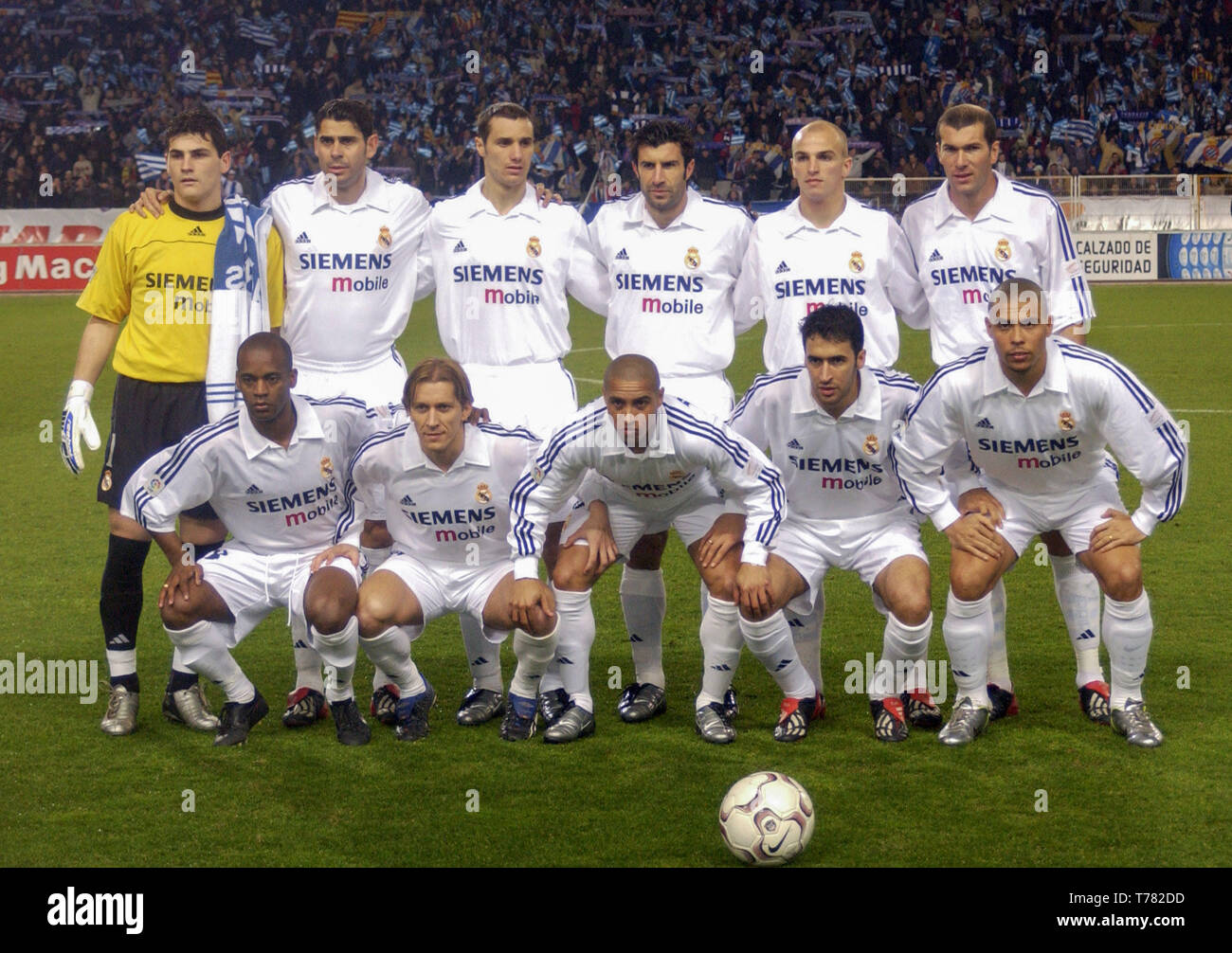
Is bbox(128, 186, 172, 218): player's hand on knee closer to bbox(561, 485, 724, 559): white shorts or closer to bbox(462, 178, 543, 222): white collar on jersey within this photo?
bbox(462, 178, 543, 222): white collar on jersey

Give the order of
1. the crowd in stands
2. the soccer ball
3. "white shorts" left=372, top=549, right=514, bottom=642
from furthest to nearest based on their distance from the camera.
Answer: the crowd in stands < "white shorts" left=372, top=549, right=514, bottom=642 < the soccer ball

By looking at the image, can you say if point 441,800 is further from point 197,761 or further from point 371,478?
point 371,478

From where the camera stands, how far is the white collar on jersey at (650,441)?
17.6ft

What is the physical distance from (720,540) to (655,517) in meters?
0.31

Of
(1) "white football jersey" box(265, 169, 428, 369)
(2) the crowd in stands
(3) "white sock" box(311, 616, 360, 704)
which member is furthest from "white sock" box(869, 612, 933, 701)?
(2) the crowd in stands

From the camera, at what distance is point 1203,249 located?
75.3ft

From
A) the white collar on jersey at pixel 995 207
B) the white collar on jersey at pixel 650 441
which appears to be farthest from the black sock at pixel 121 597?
the white collar on jersey at pixel 995 207

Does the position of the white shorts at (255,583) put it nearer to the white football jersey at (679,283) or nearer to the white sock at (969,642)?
the white football jersey at (679,283)

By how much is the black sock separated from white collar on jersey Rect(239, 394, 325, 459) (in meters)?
0.58

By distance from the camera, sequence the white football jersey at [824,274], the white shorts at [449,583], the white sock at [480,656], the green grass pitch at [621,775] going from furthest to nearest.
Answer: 1. the white football jersey at [824,274]
2. the white sock at [480,656]
3. the white shorts at [449,583]
4. the green grass pitch at [621,775]

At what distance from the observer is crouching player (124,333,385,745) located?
17.6ft

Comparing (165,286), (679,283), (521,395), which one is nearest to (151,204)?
(165,286)

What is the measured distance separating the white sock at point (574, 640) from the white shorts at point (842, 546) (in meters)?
0.77

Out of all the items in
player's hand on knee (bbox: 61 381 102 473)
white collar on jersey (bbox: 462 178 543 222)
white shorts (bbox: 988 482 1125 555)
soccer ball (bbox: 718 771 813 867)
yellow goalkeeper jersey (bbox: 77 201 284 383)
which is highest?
white collar on jersey (bbox: 462 178 543 222)
